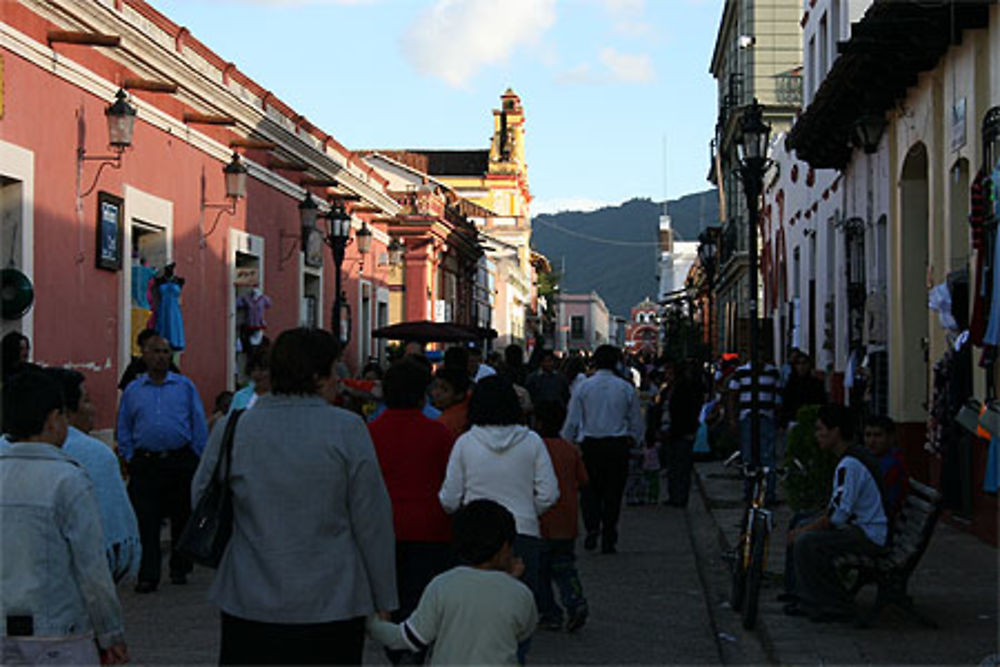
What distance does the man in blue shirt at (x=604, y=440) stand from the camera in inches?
499

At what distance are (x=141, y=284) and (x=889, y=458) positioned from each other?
31.1 feet

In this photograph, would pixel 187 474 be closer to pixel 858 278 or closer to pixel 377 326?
pixel 858 278

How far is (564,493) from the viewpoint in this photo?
30.1ft

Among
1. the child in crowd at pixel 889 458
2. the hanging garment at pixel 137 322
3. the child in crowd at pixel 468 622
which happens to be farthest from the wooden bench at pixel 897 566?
the hanging garment at pixel 137 322

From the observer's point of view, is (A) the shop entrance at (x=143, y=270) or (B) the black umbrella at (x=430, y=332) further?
(B) the black umbrella at (x=430, y=332)

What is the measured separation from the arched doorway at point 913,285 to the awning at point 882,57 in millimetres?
950

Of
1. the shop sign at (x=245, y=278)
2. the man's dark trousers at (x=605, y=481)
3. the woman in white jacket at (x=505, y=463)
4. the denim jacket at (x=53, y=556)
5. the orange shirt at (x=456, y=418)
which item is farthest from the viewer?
the shop sign at (x=245, y=278)

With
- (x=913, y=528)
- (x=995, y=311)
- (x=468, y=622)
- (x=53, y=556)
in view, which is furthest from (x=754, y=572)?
(x=53, y=556)

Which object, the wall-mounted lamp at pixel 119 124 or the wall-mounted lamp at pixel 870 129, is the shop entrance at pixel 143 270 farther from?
the wall-mounted lamp at pixel 870 129

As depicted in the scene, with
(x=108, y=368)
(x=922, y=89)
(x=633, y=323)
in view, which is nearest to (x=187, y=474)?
(x=108, y=368)

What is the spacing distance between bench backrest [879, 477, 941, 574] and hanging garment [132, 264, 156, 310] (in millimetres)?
9505

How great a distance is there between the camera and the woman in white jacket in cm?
751

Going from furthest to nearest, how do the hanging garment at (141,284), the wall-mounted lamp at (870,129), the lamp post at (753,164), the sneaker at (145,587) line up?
the wall-mounted lamp at (870,129) → the hanging garment at (141,284) → the lamp post at (753,164) → the sneaker at (145,587)

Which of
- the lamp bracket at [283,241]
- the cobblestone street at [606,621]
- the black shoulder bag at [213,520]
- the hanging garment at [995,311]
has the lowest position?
the cobblestone street at [606,621]
